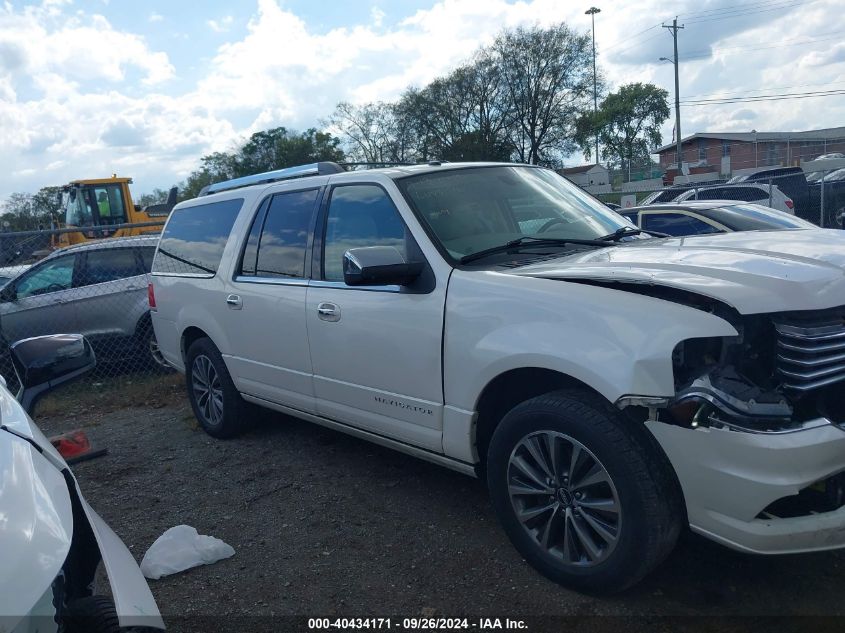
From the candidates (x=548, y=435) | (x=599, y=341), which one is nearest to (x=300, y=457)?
(x=548, y=435)

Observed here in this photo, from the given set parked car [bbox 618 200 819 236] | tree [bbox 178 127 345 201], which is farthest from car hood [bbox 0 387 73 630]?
tree [bbox 178 127 345 201]

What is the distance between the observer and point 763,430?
100 inches

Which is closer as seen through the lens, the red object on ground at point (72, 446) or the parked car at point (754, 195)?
the red object on ground at point (72, 446)

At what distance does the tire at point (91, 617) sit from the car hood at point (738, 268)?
2.13m

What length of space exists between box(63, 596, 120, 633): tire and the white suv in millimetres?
1803

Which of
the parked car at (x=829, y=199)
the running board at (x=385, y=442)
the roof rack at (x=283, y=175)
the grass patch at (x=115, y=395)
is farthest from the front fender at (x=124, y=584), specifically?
the parked car at (x=829, y=199)

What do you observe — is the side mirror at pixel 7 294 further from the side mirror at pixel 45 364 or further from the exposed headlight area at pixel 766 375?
the exposed headlight area at pixel 766 375

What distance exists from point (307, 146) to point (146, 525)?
5906 centimetres

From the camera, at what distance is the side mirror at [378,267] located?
11.6 ft

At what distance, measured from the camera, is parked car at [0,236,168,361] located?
879 centimetres

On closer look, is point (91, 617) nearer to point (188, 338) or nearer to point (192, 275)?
point (192, 275)

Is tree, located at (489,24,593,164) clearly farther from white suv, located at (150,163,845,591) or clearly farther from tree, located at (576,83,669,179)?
white suv, located at (150,163,845,591)

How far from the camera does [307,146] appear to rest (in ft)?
199

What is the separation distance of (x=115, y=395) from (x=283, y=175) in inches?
163
